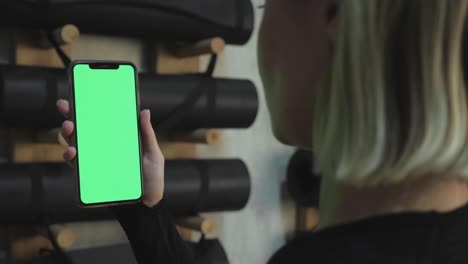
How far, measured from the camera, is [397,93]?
1.12 ft

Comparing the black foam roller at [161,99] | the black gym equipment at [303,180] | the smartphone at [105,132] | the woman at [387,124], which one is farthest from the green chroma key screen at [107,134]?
the black gym equipment at [303,180]

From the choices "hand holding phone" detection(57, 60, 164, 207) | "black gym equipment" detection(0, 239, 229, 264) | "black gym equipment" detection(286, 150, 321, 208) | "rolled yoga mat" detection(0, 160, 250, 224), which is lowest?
"black gym equipment" detection(0, 239, 229, 264)

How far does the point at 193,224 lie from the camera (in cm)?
90

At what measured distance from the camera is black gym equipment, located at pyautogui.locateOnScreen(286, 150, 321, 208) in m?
1.07

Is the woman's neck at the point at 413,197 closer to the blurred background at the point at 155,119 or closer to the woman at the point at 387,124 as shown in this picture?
the woman at the point at 387,124

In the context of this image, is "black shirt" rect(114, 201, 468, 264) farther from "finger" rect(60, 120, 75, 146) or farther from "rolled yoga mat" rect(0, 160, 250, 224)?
"rolled yoga mat" rect(0, 160, 250, 224)

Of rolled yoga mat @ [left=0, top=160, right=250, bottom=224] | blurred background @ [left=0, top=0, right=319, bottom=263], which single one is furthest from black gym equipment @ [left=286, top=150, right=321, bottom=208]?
rolled yoga mat @ [left=0, top=160, right=250, bottom=224]

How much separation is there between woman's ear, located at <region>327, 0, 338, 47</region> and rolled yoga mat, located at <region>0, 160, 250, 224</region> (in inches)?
20.3

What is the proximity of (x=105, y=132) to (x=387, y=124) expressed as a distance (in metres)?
0.37

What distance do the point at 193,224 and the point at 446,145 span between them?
2.01ft

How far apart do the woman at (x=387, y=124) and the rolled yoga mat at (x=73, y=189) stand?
481mm

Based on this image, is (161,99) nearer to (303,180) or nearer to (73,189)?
(73,189)

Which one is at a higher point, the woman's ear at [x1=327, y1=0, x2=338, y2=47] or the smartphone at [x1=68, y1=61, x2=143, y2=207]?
the woman's ear at [x1=327, y1=0, x2=338, y2=47]

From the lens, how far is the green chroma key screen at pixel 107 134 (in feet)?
2.05
